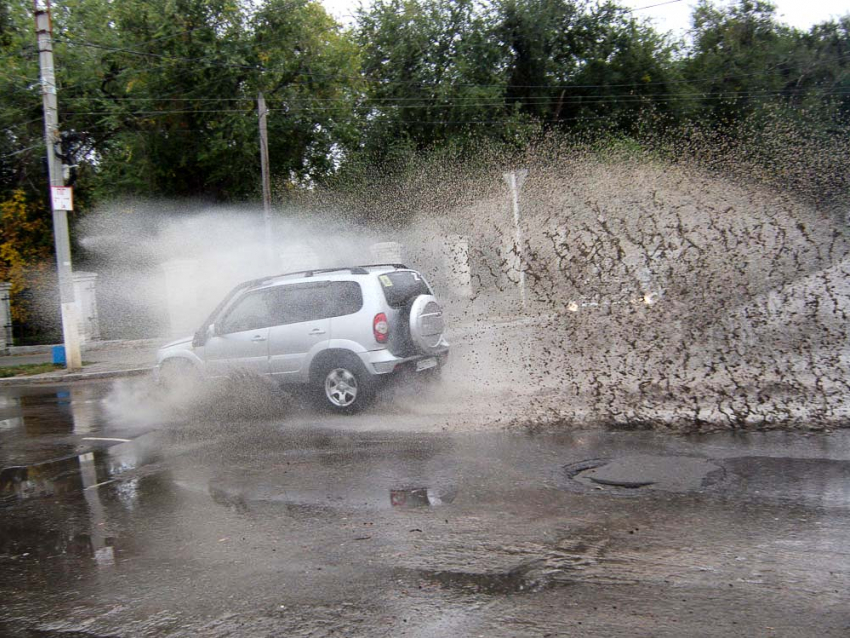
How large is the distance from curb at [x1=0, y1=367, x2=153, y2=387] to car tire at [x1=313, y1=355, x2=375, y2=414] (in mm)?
8479

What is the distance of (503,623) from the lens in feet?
12.6

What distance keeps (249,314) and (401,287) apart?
2110mm

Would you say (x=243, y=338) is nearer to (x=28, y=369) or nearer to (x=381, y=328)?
(x=381, y=328)

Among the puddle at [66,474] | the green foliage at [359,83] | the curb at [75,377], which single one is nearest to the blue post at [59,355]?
the curb at [75,377]

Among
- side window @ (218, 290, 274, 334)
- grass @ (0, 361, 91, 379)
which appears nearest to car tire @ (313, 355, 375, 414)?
side window @ (218, 290, 274, 334)

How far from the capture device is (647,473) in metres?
6.35

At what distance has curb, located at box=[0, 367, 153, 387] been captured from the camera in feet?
54.5

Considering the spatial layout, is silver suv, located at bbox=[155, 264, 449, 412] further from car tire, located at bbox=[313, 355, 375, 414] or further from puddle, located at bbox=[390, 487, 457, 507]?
puddle, located at bbox=[390, 487, 457, 507]

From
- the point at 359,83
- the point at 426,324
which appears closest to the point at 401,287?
the point at 426,324

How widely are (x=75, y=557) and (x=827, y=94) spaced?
123 feet

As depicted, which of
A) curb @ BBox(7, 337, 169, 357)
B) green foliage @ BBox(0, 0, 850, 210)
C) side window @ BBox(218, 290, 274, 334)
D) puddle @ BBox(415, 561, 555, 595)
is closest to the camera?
puddle @ BBox(415, 561, 555, 595)

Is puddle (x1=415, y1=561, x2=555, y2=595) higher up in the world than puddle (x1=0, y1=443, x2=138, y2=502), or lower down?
lower down

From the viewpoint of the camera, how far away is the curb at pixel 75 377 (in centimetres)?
1661

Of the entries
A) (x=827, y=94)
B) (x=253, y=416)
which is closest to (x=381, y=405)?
(x=253, y=416)
